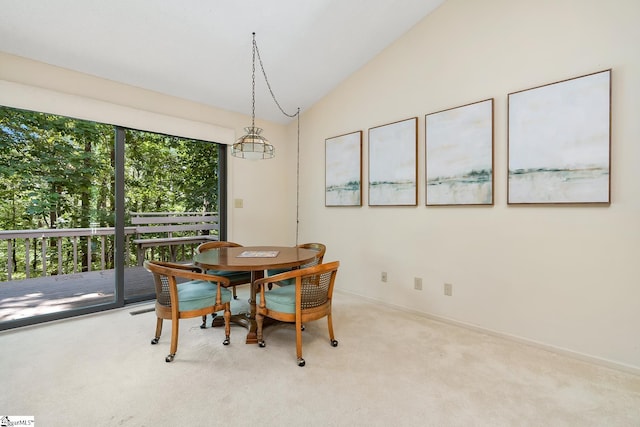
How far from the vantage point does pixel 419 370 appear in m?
1.96

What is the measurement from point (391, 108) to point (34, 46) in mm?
3436

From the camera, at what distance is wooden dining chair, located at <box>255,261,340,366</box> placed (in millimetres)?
2037

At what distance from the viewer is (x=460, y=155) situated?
271 cm

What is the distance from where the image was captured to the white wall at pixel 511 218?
1.97 metres

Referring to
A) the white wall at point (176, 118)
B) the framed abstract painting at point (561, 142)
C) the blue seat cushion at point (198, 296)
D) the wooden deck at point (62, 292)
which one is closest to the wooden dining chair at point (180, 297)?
the blue seat cushion at point (198, 296)

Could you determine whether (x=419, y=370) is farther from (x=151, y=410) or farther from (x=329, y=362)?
(x=151, y=410)

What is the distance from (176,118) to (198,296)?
2.32m

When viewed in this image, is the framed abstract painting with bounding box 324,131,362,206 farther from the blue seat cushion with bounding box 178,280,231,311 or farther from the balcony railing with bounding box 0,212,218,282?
the blue seat cushion with bounding box 178,280,231,311

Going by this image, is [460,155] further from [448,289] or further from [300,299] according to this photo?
[300,299]

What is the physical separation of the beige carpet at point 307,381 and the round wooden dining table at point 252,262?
5.8 inches

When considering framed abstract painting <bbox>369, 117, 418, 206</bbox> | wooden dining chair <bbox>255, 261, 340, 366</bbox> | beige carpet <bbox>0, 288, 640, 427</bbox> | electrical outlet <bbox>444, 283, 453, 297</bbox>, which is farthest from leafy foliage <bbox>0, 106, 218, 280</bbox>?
electrical outlet <bbox>444, 283, 453, 297</bbox>

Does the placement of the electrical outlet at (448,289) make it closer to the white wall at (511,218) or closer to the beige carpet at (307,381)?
the white wall at (511,218)

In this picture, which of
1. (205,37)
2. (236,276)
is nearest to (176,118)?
(205,37)

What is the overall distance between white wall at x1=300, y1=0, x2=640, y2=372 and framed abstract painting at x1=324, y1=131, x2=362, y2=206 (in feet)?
0.52
